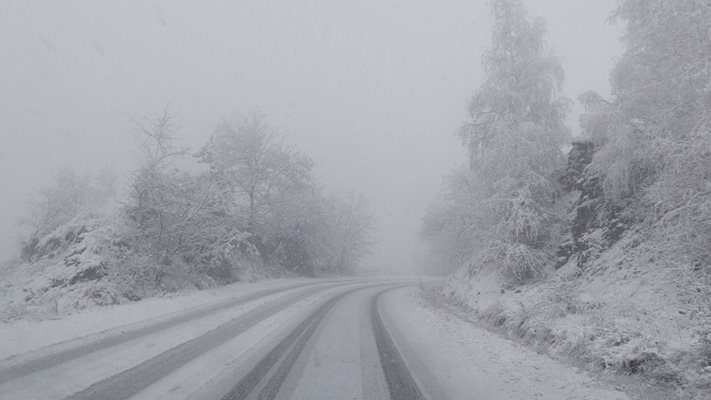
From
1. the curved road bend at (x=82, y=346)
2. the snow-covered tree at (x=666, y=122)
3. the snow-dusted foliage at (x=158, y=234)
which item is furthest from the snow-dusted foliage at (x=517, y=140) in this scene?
the snow-dusted foliage at (x=158, y=234)

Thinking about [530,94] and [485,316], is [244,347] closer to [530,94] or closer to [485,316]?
[485,316]

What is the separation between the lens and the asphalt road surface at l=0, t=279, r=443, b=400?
534 cm

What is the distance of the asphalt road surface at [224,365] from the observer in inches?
210

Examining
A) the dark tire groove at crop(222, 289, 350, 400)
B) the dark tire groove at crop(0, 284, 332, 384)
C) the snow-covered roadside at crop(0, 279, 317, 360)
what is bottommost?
the dark tire groove at crop(222, 289, 350, 400)

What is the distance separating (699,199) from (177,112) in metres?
20.5

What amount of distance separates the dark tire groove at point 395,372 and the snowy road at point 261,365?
2 centimetres

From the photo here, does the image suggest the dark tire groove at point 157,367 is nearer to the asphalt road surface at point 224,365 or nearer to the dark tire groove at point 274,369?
the asphalt road surface at point 224,365

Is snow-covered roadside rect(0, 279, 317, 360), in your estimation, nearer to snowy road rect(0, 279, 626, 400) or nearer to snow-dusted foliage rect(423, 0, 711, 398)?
snowy road rect(0, 279, 626, 400)

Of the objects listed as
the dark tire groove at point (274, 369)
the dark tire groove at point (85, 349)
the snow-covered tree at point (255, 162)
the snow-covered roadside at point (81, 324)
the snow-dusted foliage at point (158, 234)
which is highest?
the snow-covered tree at point (255, 162)

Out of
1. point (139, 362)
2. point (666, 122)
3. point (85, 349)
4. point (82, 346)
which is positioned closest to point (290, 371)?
point (139, 362)

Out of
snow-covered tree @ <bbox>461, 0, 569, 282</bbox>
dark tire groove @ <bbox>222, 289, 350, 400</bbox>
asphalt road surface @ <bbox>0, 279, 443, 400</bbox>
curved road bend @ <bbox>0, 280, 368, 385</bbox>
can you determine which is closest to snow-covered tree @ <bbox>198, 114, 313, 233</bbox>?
snow-covered tree @ <bbox>461, 0, 569, 282</bbox>

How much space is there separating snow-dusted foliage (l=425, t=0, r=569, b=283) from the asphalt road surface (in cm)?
617

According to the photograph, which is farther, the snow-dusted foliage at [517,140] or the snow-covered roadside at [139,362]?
the snow-dusted foliage at [517,140]

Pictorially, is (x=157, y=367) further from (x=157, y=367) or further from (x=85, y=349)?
(x=85, y=349)
